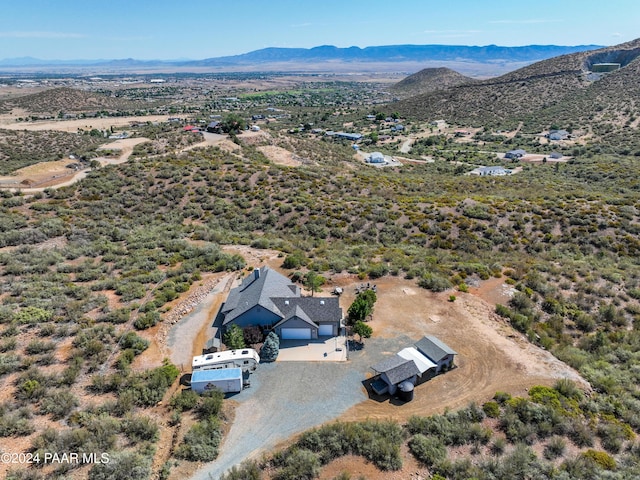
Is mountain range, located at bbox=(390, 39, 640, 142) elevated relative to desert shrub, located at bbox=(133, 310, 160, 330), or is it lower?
elevated

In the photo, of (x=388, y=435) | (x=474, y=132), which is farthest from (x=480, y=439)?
(x=474, y=132)

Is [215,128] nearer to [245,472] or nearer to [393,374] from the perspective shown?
[393,374]

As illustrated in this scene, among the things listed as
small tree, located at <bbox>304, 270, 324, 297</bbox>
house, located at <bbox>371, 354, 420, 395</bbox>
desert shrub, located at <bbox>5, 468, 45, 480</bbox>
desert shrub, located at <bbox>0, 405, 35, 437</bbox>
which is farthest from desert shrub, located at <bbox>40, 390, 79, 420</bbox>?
small tree, located at <bbox>304, 270, 324, 297</bbox>

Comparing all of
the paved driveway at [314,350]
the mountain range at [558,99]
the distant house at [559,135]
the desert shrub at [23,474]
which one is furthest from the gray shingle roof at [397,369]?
the mountain range at [558,99]

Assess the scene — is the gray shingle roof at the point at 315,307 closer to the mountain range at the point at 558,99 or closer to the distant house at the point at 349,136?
the distant house at the point at 349,136

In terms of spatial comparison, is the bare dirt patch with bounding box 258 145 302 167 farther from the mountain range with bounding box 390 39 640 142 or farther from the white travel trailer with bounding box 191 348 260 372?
the mountain range with bounding box 390 39 640 142

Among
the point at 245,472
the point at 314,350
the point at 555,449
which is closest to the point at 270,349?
the point at 314,350
